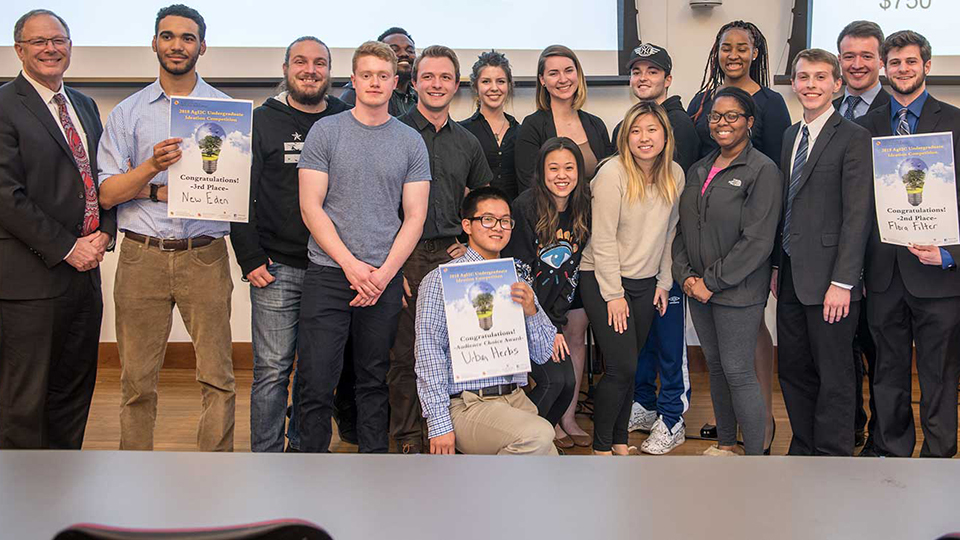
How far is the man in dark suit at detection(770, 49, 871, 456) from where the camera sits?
119 inches

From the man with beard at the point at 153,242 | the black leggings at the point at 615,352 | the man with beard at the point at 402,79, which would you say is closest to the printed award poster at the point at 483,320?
the black leggings at the point at 615,352

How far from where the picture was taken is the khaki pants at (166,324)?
291 centimetres

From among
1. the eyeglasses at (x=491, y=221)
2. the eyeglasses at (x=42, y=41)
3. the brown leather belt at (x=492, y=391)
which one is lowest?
the brown leather belt at (x=492, y=391)

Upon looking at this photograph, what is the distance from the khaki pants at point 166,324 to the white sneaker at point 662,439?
1.75m

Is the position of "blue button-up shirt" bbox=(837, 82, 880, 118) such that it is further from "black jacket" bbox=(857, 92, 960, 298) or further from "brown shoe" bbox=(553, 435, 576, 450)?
"brown shoe" bbox=(553, 435, 576, 450)

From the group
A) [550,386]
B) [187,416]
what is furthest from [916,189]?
[187,416]

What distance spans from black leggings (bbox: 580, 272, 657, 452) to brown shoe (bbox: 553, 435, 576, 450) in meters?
0.40

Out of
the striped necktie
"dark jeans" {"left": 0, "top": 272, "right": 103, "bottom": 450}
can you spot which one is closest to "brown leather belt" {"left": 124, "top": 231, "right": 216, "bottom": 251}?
"dark jeans" {"left": 0, "top": 272, "right": 103, "bottom": 450}

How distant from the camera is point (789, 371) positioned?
3260mm

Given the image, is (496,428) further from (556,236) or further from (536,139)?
(536,139)

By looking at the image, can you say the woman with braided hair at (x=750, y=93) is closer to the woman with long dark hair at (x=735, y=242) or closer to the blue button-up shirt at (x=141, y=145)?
the woman with long dark hair at (x=735, y=242)

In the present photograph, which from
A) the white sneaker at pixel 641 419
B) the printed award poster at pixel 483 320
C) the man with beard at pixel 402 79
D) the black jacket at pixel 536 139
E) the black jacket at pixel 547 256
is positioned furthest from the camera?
the white sneaker at pixel 641 419

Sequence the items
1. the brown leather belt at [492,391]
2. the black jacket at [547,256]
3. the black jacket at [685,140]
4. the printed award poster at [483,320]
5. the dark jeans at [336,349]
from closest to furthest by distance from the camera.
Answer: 1. the printed award poster at [483,320]
2. the brown leather belt at [492,391]
3. the dark jeans at [336,349]
4. the black jacket at [547,256]
5. the black jacket at [685,140]

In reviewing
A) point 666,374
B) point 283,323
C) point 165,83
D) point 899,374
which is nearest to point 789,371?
point 899,374
